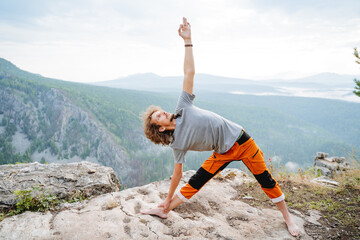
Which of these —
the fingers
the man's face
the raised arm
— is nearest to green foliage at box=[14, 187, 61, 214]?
the man's face

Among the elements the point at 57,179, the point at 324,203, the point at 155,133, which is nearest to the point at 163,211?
the point at 155,133

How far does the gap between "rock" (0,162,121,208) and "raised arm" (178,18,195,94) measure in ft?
9.82

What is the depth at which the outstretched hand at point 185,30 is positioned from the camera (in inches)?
131

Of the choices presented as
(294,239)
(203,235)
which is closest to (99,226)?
(203,235)

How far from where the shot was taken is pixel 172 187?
3635 millimetres

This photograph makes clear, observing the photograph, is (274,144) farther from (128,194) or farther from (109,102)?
(128,194)

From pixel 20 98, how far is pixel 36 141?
3311cm

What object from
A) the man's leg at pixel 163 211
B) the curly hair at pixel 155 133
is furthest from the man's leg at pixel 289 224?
the curly hair at pixel 155 133

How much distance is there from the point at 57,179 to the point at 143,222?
226cm

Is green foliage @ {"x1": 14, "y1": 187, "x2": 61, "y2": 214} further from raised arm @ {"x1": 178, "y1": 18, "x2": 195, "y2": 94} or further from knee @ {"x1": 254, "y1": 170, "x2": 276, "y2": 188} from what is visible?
knee @ {"x1": 254, "y1": 170, "x2": 276, "y2": 188}

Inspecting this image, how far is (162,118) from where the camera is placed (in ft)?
10.5

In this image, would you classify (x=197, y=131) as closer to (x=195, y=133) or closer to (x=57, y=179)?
(x=195, y=133)

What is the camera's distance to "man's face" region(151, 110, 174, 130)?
320cm

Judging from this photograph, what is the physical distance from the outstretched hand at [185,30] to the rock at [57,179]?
11.1 ft
